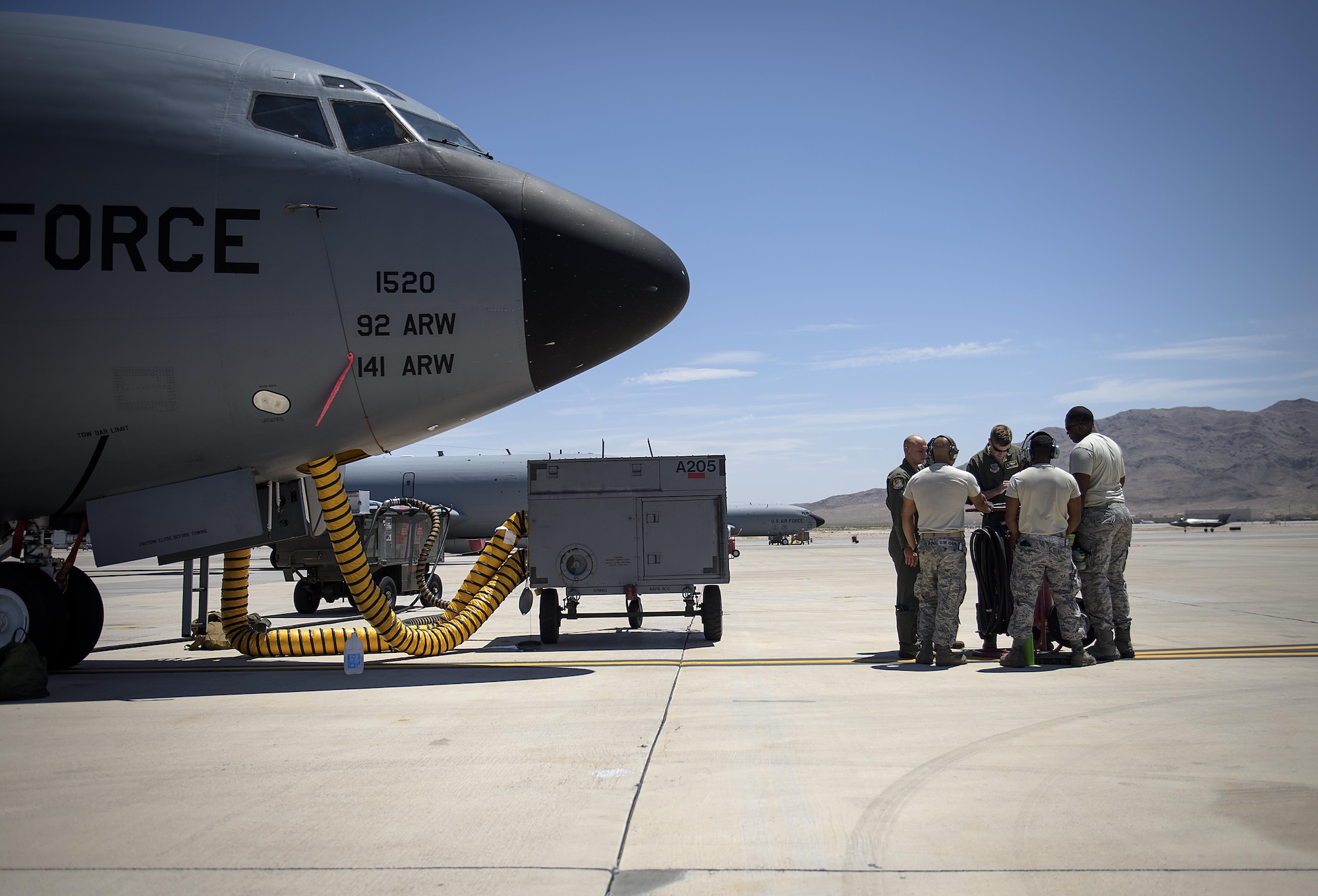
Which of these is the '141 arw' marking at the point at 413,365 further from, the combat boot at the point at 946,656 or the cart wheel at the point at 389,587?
the cart wheel at the point at 389,587

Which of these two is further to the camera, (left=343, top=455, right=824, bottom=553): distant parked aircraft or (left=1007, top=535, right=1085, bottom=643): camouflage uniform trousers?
(left=343, top=455, right=824, bottom=553): distant parked aircraft

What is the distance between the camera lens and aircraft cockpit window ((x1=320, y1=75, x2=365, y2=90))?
27.8 ft

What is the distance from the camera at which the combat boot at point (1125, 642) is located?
28.7 ft

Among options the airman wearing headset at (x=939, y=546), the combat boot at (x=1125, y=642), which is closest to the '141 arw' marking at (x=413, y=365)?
the airman wearing headset at (x=939, y=546)

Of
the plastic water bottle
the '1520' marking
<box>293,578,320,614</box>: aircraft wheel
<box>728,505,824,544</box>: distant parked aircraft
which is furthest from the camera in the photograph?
<box>728,505,824,544</box>: distant parked aircraft

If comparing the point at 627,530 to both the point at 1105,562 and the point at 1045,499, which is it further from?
the point at 1105,562

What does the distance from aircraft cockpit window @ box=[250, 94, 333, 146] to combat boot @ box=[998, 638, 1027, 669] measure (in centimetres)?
741

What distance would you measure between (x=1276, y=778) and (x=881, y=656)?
4826mm

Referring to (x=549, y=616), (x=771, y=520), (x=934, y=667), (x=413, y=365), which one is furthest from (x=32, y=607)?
(x=771, y=520)

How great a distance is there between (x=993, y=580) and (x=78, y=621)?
8.69 m

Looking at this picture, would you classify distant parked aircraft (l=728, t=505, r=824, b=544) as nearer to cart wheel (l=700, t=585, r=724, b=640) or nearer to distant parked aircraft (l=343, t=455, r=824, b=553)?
distant parked aircraft (l=343, t=455, r=824, b=553)

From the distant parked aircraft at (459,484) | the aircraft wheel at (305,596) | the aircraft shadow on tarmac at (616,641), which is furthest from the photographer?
the distant parked aircraft at (459,484)

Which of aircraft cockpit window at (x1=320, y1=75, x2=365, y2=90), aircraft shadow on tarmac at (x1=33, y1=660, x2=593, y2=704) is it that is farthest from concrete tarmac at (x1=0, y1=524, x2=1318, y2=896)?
aircraft cockpit window at (x1=320, y1=75, x2=365, y2=90)

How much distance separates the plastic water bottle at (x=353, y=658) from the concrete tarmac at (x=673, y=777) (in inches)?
13.4
